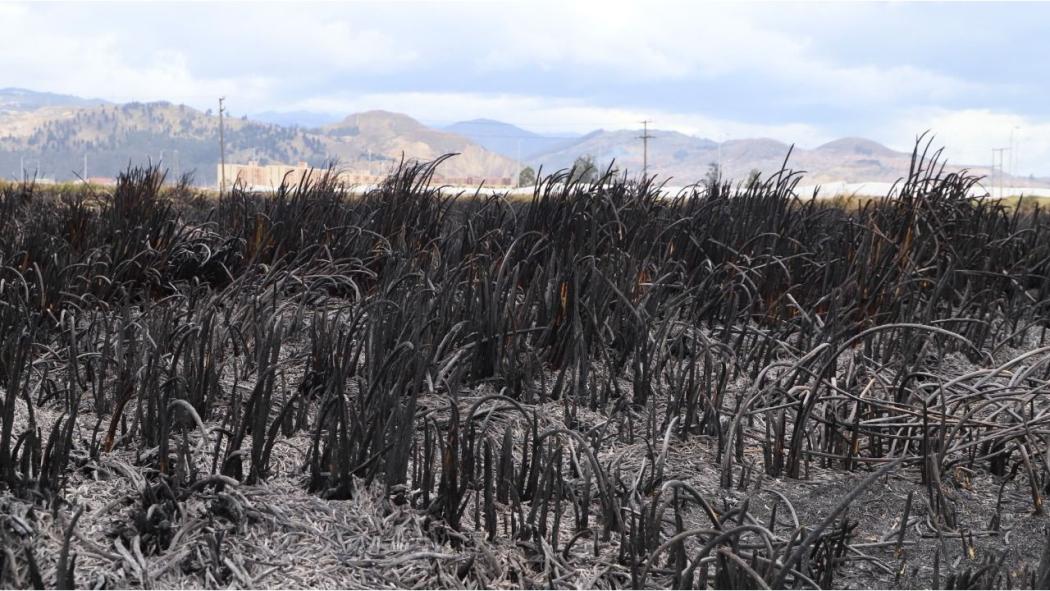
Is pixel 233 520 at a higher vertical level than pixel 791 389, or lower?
lower

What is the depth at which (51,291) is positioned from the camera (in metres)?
4.81

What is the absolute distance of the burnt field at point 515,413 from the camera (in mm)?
2611

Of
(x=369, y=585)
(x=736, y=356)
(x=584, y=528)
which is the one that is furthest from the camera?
(x=736, y=356)

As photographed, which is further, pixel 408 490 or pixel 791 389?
pixel 791 389

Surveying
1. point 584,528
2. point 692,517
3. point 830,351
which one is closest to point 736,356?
point 830,351

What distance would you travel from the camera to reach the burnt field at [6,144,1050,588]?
261 cm

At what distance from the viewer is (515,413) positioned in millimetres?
3775

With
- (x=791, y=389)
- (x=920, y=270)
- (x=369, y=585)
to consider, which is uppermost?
(x=920, y=270)

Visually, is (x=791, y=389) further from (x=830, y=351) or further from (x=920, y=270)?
(x=920, y=270)

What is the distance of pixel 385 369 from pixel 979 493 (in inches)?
87.5

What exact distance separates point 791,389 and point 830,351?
27 centimetres

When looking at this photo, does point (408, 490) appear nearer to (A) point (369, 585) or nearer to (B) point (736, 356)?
(A) point (369, 585)

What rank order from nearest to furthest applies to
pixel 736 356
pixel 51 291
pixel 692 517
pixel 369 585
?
1. pixel 369 585
2. pixel 692 517
3. pixel 736 356
4. pixel 51 291

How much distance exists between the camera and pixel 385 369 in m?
3.11
